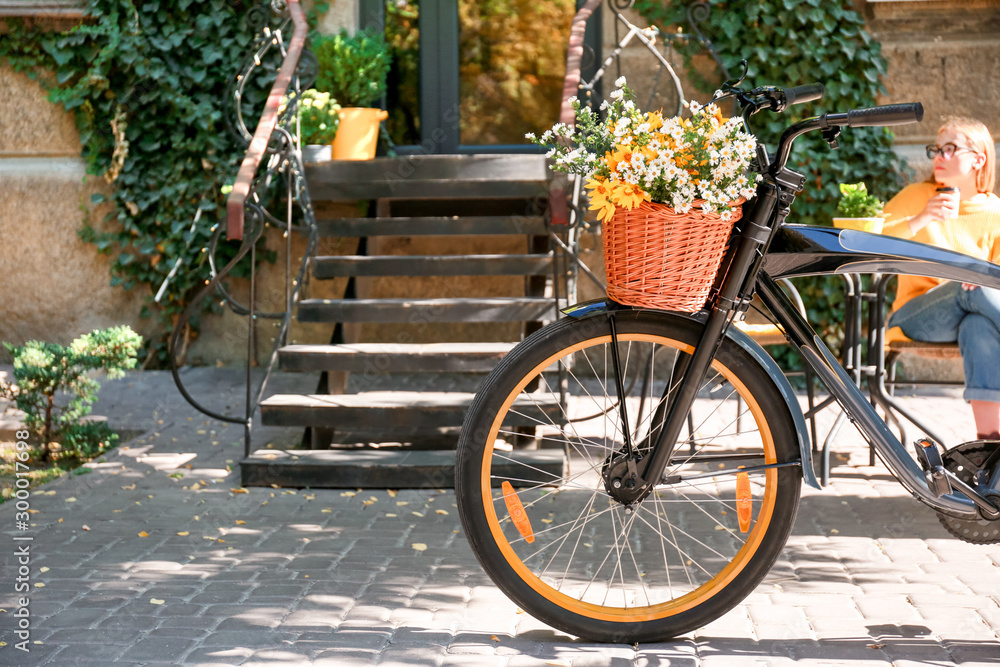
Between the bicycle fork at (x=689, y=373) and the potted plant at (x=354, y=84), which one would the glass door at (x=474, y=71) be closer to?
the potted plant at (x=354, y=84)

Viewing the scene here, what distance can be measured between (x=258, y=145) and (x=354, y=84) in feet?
5.50

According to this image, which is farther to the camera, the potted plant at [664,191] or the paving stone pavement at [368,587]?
the paving stone pavement at [368,587]

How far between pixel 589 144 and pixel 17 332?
5723 millimetres

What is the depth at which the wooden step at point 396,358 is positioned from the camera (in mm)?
4637

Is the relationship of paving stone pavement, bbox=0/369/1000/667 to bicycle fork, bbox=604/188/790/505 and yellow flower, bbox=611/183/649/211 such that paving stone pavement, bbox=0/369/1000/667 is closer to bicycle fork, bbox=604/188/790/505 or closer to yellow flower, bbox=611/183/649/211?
bicycle fork, bbox=604/188/790/505

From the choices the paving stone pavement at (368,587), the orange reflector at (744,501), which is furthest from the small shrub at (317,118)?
the orange reflector at (744,501)

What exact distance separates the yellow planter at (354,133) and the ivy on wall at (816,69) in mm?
1956

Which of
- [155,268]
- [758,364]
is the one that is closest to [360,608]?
[758,364]

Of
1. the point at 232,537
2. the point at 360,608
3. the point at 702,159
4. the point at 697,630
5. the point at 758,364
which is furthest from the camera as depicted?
the point at 232,537

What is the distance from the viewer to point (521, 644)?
2.69 metres

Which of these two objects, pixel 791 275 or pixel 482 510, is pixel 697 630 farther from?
pixel 791 275

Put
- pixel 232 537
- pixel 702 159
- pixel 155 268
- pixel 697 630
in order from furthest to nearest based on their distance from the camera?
pixel 155 268 < pixel 232 537 < pixel 697 630 < pixel 702 159

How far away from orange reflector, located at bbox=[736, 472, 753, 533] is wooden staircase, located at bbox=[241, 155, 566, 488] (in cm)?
108

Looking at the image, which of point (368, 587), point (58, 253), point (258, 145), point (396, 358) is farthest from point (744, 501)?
point (58, 253)
